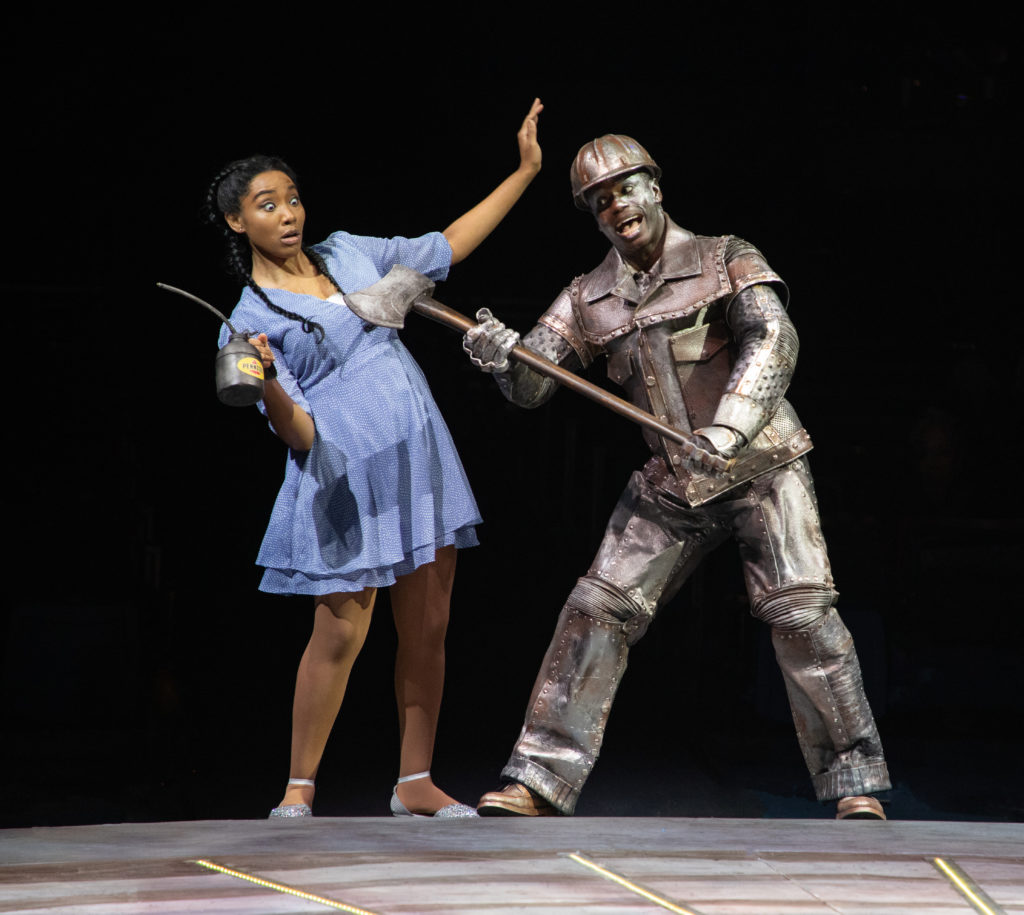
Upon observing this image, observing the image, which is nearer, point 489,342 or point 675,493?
point 489,342

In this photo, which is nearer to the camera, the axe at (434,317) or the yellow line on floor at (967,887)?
the yellow line on floor at (967,887)

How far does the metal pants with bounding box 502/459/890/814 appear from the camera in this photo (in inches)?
118

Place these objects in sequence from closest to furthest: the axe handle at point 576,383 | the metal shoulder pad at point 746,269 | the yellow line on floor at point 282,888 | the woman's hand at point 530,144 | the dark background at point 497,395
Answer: the yellow line on floor at point 282,888 → the axe handle at point 576,383 → the metal shoulder pad at point 746,269 → the woman's hand at point 530,144 → the dark background at point 497,395

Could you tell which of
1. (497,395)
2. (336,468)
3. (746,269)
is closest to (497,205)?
(746,269)

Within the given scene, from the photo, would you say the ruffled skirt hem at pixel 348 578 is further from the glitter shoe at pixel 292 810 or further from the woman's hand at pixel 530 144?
the woman's hand at pixel 530 144

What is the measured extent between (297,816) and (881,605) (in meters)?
2.44

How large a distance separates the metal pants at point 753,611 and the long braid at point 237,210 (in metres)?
0.89

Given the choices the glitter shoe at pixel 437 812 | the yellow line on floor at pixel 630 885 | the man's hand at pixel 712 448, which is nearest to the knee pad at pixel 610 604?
the man's hand at pixel 712 448

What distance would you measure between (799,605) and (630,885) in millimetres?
893

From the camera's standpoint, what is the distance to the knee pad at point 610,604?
3090 millimetres

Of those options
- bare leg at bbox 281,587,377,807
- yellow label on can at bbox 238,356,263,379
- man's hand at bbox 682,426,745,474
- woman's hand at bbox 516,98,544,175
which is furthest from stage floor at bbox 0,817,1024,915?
woman's hand at bbox 516,98,544,175

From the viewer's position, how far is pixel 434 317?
304cm

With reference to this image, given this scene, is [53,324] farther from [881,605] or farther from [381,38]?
[881,605]

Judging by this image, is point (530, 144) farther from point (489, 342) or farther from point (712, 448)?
point (712, 448)
